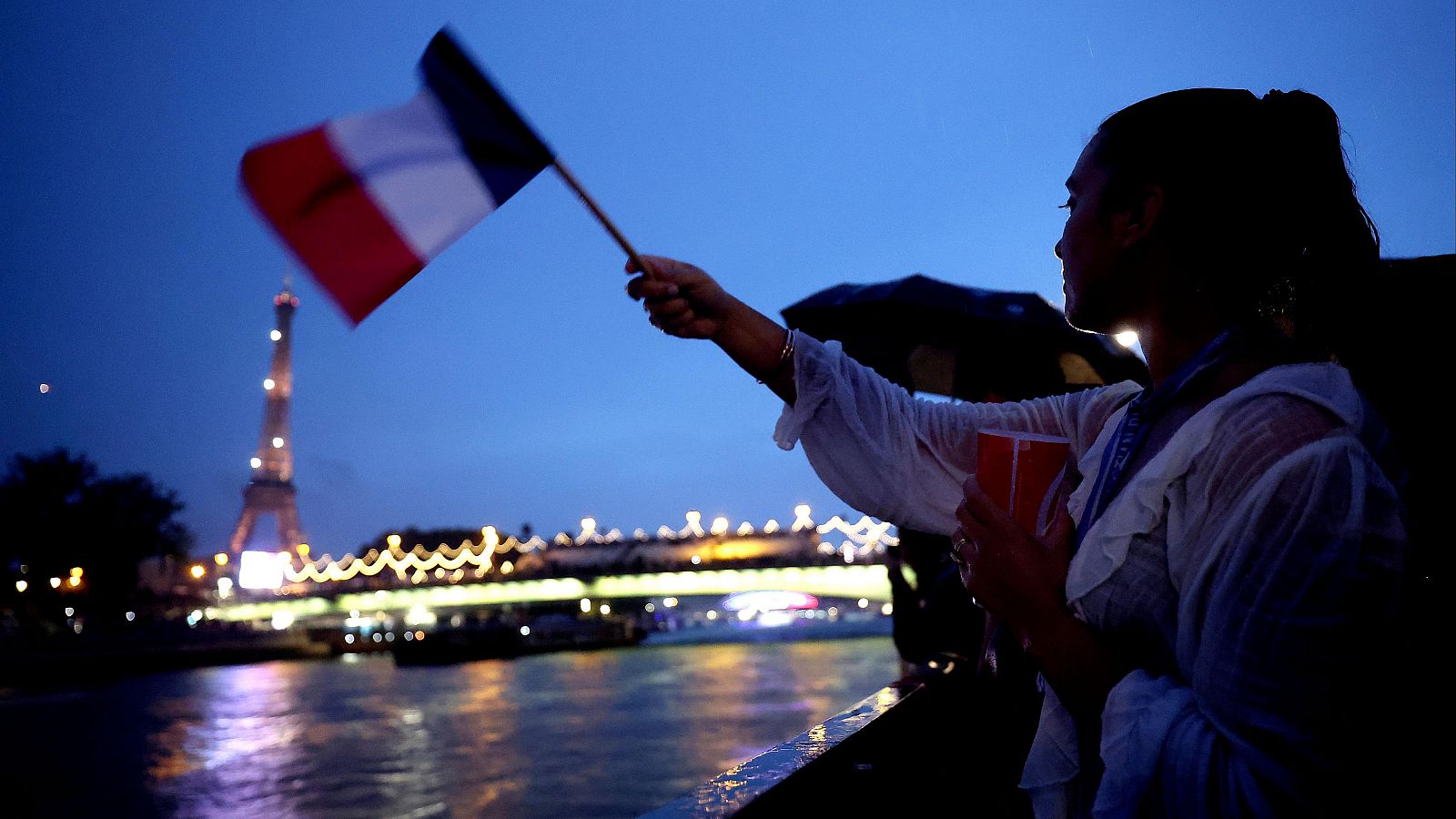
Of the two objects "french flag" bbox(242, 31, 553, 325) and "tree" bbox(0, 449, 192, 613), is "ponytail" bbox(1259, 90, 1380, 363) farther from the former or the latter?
"tree" bbox(0, 449, 192, 613)

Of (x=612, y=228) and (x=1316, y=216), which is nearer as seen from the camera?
(x=1316, y=216)

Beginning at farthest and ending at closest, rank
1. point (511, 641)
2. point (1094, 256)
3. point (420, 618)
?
1. point (420, 618)
2. point (511, 641)
3. point (1094, 256)

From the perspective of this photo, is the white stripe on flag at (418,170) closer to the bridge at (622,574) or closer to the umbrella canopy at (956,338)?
the umbrella canopy at (956,338)

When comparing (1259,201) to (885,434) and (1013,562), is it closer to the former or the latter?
(1013,562)

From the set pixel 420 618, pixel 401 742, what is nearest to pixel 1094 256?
pixel 401 742

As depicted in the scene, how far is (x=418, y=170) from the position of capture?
2000 millimetres

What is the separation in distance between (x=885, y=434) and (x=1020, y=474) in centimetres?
35

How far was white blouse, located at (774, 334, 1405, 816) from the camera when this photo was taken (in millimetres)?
886

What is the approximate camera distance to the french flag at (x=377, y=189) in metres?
1.96

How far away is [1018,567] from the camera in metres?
1.13

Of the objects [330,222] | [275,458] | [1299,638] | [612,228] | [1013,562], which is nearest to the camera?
[1299,638]

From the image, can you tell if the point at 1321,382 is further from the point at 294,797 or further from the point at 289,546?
the point at 289,546

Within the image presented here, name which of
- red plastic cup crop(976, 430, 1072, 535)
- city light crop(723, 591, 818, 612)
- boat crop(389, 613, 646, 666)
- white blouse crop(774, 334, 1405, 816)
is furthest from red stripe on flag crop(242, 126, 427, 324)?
city light crop(723, 591, 818, 612)

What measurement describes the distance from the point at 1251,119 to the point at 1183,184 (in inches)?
4.0
